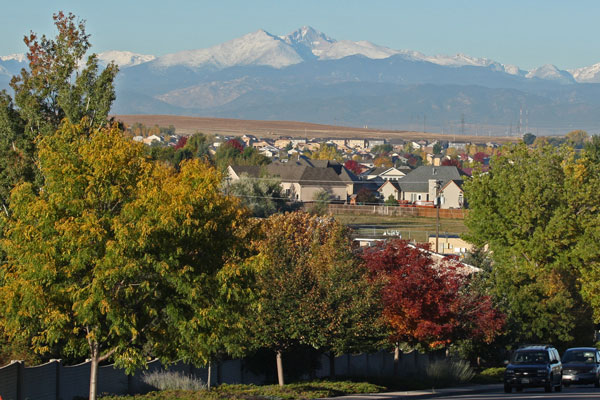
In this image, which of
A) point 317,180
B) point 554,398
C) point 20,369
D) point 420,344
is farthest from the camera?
point 317,180

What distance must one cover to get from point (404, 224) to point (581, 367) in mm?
66105

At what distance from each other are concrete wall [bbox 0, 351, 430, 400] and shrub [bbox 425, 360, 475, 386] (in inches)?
41.6

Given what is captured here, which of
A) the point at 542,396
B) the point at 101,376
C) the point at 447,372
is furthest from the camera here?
the point at 447,372

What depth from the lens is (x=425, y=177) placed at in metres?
142

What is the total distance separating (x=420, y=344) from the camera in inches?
1494

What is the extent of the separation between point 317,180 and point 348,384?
9886 cm

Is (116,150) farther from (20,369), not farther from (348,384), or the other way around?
(348,384)

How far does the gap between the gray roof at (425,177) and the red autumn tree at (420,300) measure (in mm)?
98187

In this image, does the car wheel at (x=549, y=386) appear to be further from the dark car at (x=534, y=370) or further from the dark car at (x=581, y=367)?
the dark car at (x=581, y=367)

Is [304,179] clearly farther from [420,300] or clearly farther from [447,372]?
[420,300]

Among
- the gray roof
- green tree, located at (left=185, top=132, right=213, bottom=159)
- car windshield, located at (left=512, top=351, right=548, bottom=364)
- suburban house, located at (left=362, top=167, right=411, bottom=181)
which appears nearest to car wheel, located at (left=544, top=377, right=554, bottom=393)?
car windshield, located at (left=512, top=351, right=548, bottom=364)

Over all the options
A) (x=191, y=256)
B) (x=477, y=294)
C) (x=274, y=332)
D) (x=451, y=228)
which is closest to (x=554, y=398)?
(x=274, y=332)

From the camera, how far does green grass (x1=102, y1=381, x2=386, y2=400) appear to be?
78.9 feet

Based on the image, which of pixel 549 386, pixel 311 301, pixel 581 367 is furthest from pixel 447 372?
pixel 311 301
